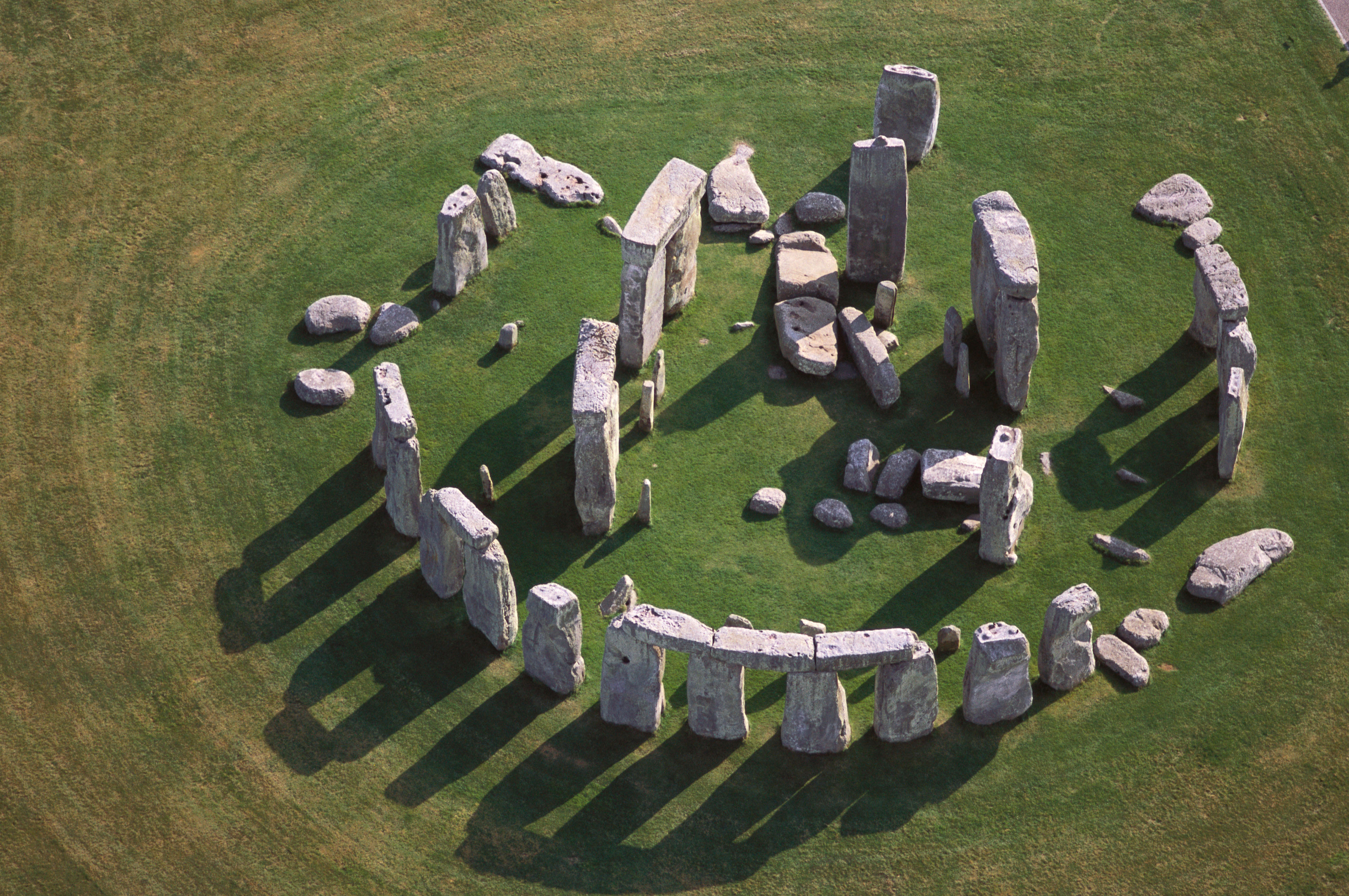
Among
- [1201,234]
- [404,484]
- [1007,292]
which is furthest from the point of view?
[1201,234]

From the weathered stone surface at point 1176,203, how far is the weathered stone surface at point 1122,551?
745cm

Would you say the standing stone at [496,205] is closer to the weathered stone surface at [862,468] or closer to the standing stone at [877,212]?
the standing stone at [877,212]

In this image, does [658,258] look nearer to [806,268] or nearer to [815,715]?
[806,268]

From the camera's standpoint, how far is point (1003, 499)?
20109 millimetres

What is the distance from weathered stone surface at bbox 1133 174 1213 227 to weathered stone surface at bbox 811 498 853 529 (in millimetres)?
8778

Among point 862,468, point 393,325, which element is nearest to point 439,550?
point 393,325

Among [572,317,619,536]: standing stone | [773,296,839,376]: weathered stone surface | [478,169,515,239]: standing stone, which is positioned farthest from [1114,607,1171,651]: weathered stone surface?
[478,169,515,239]: standing stone

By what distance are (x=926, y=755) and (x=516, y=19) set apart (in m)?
17.3

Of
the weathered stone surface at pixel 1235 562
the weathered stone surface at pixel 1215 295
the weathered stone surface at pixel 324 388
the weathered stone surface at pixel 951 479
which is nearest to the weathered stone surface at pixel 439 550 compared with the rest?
the weathered stone surface at pixel 324 388

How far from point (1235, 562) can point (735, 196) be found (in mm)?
10257

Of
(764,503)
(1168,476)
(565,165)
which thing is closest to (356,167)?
(565,165)

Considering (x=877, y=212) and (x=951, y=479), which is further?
(x=877, y=212)

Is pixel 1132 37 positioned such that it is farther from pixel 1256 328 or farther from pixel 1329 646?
pixel 1329 646

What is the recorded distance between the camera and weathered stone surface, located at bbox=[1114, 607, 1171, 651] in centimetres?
1966
